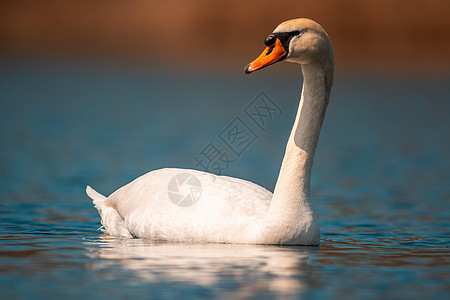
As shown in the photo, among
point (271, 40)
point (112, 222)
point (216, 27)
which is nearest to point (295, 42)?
point (271, 40)

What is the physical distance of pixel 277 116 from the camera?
33125 mm

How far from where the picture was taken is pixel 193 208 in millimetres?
10812

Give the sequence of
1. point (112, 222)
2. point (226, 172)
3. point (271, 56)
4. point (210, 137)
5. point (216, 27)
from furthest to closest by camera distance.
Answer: point (216, 27) → point (210, 137) → point (226, 172) → point (112, 222) → point (271, 56)

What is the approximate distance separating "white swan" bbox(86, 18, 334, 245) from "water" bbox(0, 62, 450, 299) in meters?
0.18

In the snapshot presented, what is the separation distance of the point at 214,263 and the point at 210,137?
16.4 metres

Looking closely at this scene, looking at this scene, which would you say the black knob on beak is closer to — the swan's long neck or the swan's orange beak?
the swan's orange beak

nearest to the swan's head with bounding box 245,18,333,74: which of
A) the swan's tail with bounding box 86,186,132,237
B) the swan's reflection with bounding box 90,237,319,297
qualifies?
the swan's reflection with bounding box 90,237,319,297

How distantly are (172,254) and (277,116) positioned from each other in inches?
915

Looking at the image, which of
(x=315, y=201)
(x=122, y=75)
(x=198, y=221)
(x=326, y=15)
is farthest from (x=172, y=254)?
(x=326, y=15)

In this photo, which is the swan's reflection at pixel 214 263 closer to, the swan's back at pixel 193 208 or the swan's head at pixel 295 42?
the swan's back at pixel 193 208

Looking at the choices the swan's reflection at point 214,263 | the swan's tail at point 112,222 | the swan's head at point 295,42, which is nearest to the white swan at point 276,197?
the swan's head at point 295,42

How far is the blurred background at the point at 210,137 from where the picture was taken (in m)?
9.22

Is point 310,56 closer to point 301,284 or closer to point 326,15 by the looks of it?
point 301,284

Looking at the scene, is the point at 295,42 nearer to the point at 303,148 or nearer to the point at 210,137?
the point at 303,148
